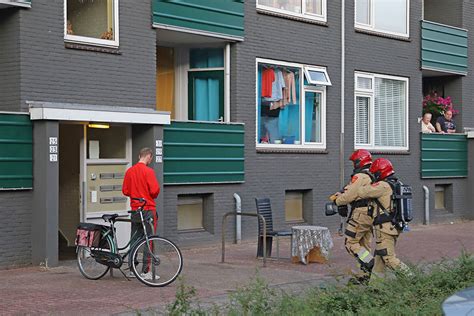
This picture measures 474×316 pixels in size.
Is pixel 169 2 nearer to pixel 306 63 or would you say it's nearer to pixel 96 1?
pixel 96 1

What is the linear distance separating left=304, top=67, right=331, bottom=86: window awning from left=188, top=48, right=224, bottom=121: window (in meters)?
2.25

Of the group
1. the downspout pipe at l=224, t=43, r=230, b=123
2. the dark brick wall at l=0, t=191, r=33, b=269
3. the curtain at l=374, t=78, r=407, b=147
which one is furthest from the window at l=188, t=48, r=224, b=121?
the dark brick wall at l=0, t=191, r=33, b=269

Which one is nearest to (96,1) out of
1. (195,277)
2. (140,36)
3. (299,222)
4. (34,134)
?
(140,36)

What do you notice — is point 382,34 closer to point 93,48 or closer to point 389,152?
point 389,152

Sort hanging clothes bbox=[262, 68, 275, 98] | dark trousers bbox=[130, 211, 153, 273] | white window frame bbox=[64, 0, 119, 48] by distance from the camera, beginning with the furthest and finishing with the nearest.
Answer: hanging clothes bbox=[262, 68, 275, 98]
white window frame bbox=[64, 0, 119, 48]
dark trousers bbox=[130, 211, 153, 273]

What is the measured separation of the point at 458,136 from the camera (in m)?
24.0

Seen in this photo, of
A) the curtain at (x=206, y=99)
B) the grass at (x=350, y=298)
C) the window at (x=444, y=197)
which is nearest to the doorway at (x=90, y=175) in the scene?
the curtain at (x=206, y=99)

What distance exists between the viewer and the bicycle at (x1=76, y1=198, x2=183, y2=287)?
11.6m

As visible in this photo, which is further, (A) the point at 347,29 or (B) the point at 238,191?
(A) the point at 347,29

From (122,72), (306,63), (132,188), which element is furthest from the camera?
(306,63)

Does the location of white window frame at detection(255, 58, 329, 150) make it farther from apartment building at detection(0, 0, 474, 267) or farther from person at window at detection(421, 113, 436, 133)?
person at window at detection(421, 113, 436, 133)

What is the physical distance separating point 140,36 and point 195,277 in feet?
16.0

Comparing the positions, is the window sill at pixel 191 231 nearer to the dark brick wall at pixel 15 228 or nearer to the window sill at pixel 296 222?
the window sill at pixel 296 222

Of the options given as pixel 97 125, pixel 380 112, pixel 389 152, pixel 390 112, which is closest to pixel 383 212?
pixel 97 125
